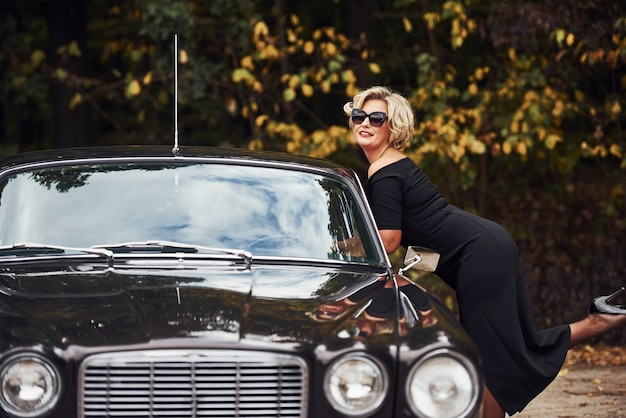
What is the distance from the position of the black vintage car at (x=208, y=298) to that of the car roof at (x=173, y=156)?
0.01m

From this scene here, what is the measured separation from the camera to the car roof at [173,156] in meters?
5.62

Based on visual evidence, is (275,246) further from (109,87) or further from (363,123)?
(109,87)

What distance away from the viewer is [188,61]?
1198cm

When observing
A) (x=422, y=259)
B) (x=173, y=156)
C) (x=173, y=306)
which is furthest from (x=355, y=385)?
(x=173, y=156)

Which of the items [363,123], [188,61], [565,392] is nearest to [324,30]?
[188,61]

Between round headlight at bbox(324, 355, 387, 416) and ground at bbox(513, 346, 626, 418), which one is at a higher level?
ground at bbox(513, 346, 626, 418)

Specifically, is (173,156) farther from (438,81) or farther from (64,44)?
(64,44)

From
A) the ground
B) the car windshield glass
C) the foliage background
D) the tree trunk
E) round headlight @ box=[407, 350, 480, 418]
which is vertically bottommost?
round headlight @ box=[407, 350, 480, 418]

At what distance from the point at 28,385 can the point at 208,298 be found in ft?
2.55

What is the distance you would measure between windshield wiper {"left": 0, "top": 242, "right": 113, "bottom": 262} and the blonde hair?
1639mm

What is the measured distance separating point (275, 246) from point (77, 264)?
2.82ft

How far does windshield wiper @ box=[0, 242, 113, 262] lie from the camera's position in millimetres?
5039

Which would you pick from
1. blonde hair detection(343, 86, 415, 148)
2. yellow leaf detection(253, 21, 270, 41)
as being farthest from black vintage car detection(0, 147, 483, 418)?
yellow leaf detection(253, 21, 270, 41)

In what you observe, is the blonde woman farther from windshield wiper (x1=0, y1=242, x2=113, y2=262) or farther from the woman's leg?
windshield wiper (x1=0, y1=242, x2=113, y2=262)
